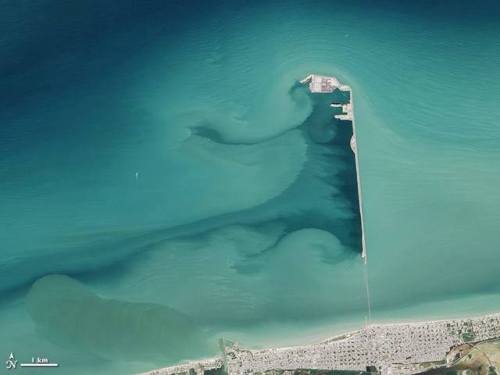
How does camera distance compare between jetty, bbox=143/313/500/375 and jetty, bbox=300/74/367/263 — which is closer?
jetty, bbox=143/313/500/375

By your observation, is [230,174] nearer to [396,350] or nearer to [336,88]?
[336,88]

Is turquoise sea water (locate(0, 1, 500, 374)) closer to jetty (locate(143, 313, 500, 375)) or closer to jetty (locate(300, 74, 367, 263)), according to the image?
jetty (locate(300, 74, 367, 263))

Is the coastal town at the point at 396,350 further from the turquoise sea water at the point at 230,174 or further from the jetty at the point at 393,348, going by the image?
the turquoise sea water at the point at 230,174

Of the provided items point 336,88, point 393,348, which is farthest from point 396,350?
point 336,88

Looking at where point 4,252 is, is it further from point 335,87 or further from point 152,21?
point 335,87

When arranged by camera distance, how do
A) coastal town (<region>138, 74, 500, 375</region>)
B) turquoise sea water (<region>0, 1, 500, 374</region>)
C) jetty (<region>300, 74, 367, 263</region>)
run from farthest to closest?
jetty (<region>300, 74, 367, 263</region>)
turquoise sea water (<region>0, 1, 500, 374</region>)
coastal town (<region>138, 74, 500, 375</region>)

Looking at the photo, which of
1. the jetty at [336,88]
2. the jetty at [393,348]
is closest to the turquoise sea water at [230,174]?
the jetty at [336,88]

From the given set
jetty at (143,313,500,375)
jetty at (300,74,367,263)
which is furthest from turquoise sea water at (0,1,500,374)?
jetty at (143,313,500,375)

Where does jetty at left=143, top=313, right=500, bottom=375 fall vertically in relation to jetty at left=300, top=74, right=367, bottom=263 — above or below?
below
